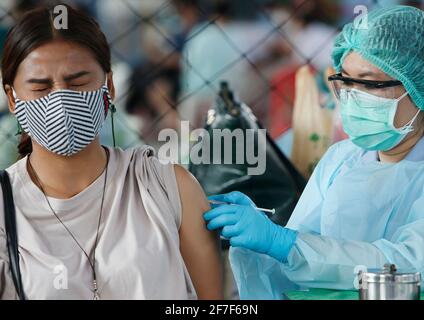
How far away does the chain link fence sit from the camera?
136 inches

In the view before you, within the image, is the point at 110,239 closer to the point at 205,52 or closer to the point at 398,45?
the point at 398,45

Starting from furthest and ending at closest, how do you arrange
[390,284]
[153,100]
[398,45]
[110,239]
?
[153,100]
[398,45]
[110,239]
[390,284]

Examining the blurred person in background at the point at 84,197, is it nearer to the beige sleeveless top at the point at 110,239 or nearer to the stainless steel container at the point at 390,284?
the beige sleeveless top at the point at 110,239

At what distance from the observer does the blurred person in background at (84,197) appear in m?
2.25

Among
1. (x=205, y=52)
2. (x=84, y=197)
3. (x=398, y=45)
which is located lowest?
(x=84, y=197)

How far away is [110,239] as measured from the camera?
7.54 feet

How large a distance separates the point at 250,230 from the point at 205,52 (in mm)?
1233

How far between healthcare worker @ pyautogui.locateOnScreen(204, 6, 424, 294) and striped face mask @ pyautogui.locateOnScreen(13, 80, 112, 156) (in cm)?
45

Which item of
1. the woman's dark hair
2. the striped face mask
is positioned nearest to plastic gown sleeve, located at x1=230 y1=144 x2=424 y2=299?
the striped face mask

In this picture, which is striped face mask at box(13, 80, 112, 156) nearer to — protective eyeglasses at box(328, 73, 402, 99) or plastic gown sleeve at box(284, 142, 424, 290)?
plastic gown sleeve at box(284, 142, 424, 290)

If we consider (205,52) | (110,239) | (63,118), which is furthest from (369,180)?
(205,52)

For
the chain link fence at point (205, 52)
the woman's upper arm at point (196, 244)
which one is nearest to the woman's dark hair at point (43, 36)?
the woman's upper arm at point (196, 244)

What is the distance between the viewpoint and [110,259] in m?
2.27

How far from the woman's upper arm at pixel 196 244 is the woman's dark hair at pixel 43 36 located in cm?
36
